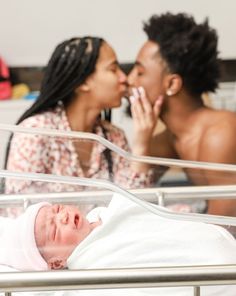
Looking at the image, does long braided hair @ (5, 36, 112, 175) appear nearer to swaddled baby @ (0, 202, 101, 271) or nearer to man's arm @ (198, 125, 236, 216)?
man's arm @ (198, 125, 236, 216)

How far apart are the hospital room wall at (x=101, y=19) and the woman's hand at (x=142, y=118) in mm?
118

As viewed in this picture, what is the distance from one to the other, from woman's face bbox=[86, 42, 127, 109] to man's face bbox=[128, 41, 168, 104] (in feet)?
0.12

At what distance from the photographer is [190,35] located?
166 cm

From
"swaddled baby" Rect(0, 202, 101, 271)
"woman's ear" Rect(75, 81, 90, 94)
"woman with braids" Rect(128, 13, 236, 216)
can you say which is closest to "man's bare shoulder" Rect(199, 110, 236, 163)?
"woman with braids" Rect(128, 13, 236, 216)

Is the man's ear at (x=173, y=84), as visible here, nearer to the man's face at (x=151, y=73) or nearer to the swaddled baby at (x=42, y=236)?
the man's face at (x=151, y=73)

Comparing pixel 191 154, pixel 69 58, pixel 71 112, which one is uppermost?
pixel 69 58

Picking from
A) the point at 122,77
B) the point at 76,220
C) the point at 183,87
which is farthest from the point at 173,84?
the point at 76,220

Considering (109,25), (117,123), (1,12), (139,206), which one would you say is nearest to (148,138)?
(117,123)

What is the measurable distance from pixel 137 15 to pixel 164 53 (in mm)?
149

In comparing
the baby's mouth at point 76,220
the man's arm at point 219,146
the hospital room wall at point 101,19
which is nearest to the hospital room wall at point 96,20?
the hospital room wall at point 101,19

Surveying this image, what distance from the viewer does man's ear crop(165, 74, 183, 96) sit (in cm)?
168

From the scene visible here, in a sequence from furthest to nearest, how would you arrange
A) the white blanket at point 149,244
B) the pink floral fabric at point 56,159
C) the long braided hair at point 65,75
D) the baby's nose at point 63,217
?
the long braided hair at point 65,75 → the pink floral fabric at point 56,159 → the baby's nose at point 63,217 → the white blanket at point 149,244

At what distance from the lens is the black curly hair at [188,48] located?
1.65 m

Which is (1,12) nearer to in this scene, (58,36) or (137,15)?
(58,36)
